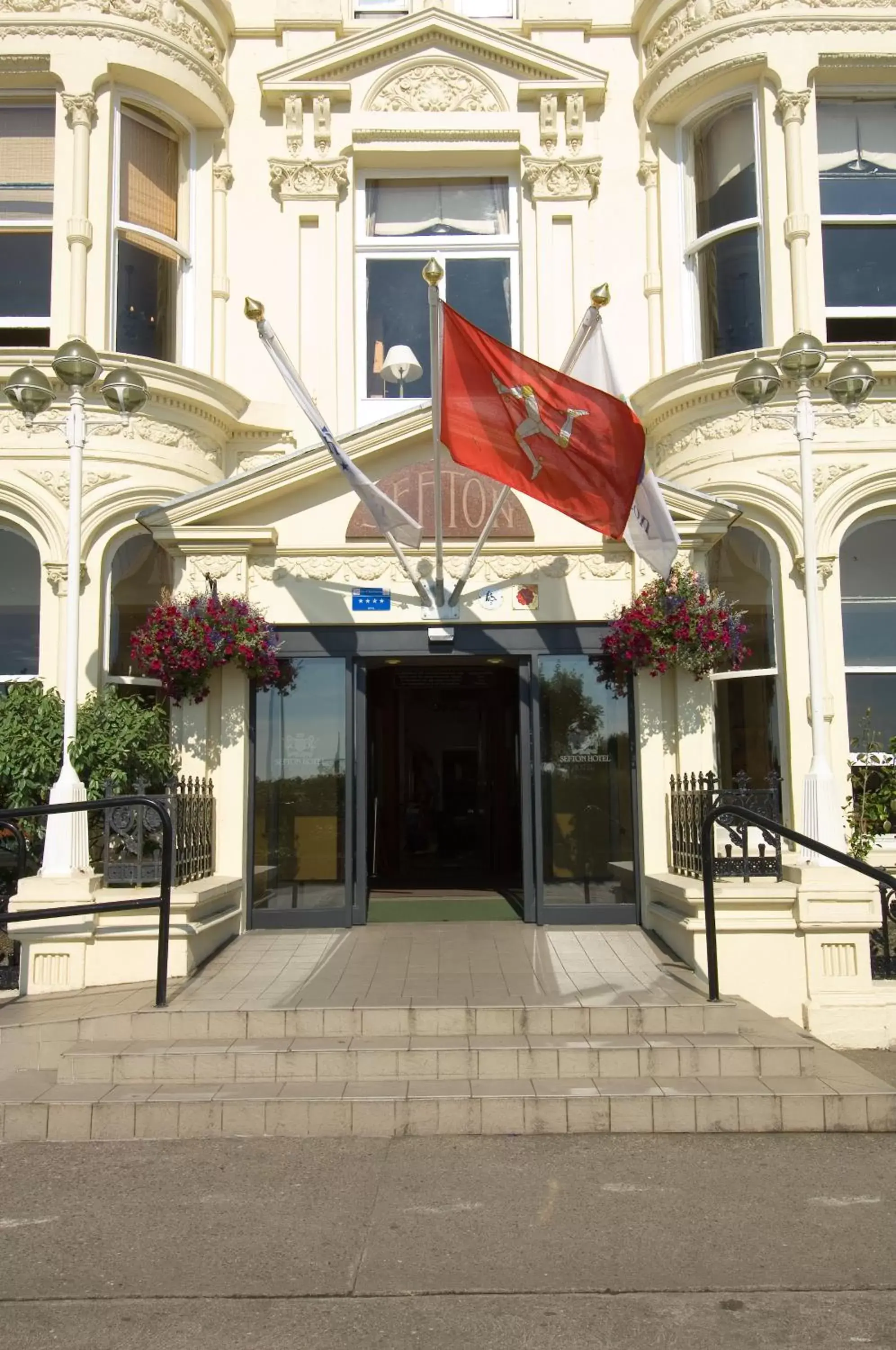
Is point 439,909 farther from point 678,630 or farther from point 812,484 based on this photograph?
point 812,484

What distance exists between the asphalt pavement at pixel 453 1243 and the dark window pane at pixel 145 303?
7757 millimetres

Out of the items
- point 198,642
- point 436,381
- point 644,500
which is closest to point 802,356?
point 644,500

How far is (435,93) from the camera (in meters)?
11.9

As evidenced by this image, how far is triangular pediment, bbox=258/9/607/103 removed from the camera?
11.7 meters

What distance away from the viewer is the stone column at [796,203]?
33.6 feet

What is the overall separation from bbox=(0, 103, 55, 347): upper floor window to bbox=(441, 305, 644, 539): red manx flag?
16.3 feet

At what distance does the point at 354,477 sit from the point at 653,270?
4994 mm

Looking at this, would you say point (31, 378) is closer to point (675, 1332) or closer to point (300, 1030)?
point (300, 1030)

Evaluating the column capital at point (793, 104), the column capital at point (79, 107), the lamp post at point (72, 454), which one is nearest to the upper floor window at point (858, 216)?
the column capital at point (793, 104)

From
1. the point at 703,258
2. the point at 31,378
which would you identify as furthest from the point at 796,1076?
the point at 703,258

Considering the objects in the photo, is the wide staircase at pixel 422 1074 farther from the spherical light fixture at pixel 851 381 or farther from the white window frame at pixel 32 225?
the white window frame at pixel 32 225

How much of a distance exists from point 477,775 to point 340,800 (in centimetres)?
564

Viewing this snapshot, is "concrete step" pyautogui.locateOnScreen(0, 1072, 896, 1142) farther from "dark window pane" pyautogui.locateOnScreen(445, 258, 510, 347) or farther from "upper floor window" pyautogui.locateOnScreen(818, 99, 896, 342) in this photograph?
"dark window pane" pyautogui.locateOnScreen(445, 258, 510, 347)

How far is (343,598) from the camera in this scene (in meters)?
9.39
